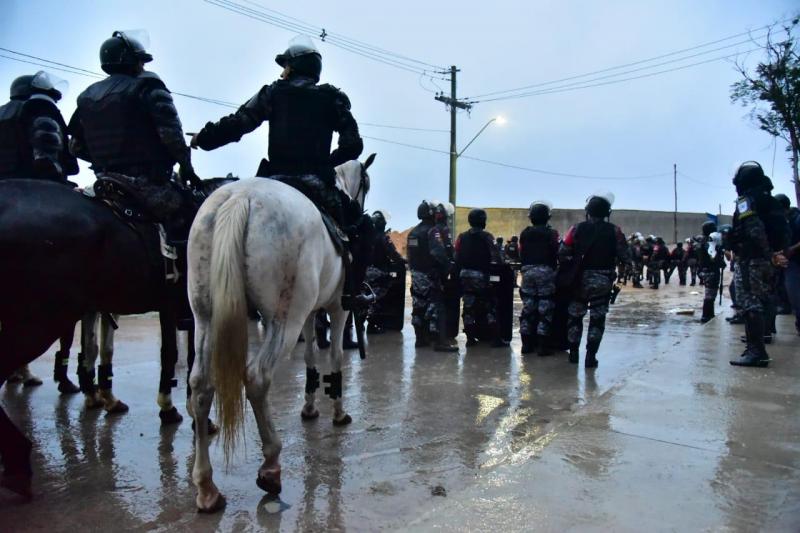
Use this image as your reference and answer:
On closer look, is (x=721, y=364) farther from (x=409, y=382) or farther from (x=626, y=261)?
(x=409, y=382)

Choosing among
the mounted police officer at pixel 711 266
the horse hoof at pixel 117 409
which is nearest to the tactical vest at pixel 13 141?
the horse hoof at pixel 117 409

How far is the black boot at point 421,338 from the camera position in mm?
9102

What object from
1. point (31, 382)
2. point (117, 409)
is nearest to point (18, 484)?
point (117, 409)

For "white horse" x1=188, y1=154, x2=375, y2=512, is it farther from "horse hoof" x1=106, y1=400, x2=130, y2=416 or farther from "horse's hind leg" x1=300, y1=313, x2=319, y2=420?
"horse hoof" x1=106, y1=400, x2=130, y2=416

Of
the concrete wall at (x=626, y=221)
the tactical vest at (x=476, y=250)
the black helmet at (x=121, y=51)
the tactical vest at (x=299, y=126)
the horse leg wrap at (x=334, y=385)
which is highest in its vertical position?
the concrete wall at (x=626, y=221)

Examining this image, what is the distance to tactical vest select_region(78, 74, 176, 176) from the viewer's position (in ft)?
14.4

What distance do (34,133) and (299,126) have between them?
2.39m

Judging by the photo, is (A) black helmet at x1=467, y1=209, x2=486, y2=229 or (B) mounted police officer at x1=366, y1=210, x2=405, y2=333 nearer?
(A) black helmet at x1=467, y1=209, x2=486, y2=229

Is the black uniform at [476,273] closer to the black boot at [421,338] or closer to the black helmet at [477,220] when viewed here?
the black helmet at [477,220]

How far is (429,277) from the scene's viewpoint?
9.09 metres

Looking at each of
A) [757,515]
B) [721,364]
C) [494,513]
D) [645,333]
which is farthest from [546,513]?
[645,333]

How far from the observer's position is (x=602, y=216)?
775 cm

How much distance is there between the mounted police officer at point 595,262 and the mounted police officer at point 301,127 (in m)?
4.15

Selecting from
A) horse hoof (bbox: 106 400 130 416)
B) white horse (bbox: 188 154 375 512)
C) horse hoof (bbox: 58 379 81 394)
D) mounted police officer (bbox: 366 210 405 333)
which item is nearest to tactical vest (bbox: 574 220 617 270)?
mounted police officer (bbox: 366 210 405 333)
